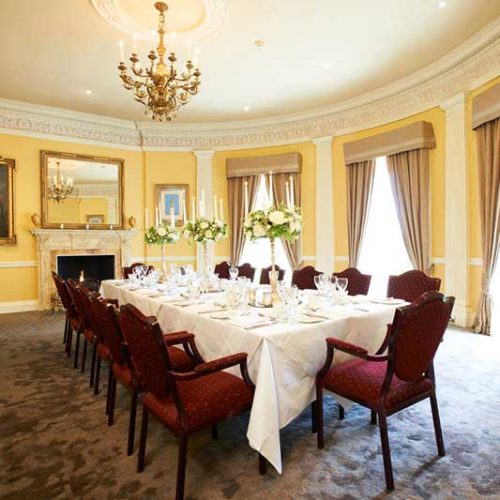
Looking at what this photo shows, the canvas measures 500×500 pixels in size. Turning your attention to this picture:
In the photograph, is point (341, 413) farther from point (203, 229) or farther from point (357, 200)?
point (357, 200)

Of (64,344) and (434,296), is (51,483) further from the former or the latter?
(64,344)

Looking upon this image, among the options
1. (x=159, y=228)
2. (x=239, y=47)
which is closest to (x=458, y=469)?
(x=159, y=228)

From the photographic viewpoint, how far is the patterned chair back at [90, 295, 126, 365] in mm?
2215

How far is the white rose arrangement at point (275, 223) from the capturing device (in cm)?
283

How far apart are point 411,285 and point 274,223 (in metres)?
1.63

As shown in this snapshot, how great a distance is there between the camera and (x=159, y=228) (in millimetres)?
4477

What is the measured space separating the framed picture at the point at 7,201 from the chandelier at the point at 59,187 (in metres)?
0.62

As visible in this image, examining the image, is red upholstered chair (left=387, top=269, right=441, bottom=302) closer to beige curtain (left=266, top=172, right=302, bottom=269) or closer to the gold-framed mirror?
beige curtain (left=266, top=172, right=302, bottom=269)

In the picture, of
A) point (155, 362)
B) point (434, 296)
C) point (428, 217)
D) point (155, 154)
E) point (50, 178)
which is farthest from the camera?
point (155, 154)

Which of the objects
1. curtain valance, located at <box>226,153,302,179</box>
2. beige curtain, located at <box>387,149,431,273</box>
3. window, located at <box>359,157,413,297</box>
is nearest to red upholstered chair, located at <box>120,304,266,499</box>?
beige curtain, located at <box>387,149,431,273</box>

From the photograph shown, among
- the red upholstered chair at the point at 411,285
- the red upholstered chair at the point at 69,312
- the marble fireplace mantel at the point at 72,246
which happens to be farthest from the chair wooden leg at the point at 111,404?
the marble fireplace mantel at the point at 72,246

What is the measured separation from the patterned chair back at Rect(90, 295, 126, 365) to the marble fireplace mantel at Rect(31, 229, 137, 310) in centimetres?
485

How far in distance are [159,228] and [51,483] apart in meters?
2.96

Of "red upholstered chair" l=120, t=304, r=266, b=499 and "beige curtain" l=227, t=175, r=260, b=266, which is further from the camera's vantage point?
"beige curtain" l=227, t=175, r=260, b=266
